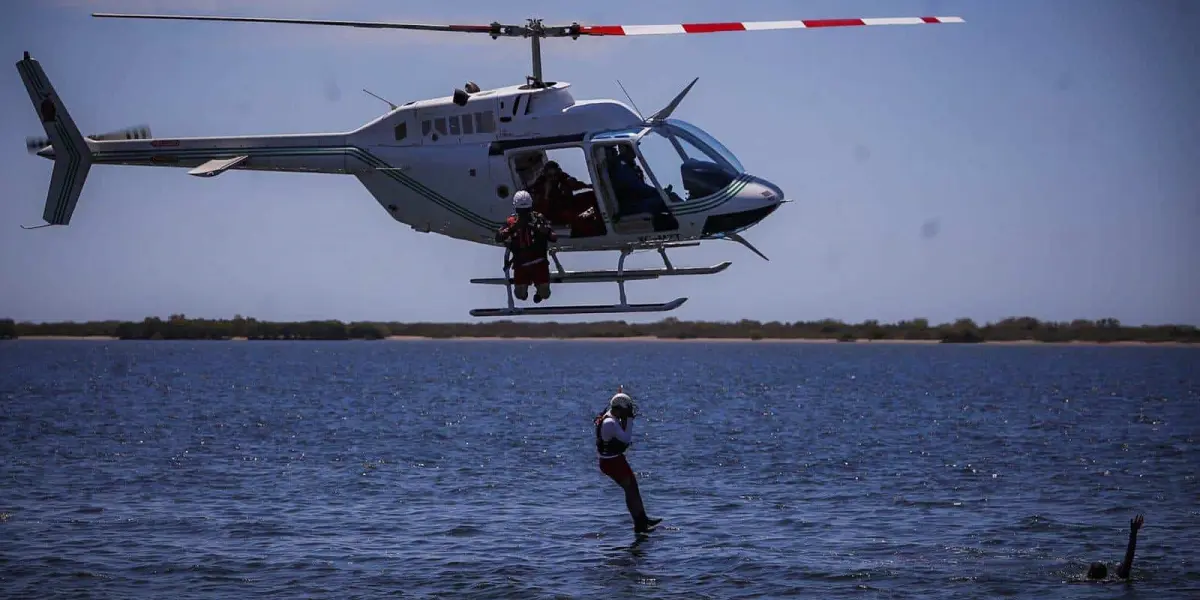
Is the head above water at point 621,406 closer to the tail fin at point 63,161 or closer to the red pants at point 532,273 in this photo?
the red pants at point 532,273

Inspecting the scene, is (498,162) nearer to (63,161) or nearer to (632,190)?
A: (632,190)

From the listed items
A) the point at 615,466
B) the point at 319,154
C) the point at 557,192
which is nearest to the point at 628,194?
the point at 557,192

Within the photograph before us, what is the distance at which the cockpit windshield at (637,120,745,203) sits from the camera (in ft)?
69.8

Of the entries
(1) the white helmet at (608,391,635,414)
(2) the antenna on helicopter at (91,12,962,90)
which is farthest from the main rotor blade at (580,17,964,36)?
(1) the white helmet at (608,391,635,414)

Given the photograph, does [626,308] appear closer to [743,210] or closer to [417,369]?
[743,210]

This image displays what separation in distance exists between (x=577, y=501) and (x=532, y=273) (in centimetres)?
1945

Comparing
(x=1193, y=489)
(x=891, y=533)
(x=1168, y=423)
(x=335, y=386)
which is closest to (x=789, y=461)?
(x=1193, y=489)

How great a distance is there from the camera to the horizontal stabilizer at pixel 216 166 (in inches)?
941

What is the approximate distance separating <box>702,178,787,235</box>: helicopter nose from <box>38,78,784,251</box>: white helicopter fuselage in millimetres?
15

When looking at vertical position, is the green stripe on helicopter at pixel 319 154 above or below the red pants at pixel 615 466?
above

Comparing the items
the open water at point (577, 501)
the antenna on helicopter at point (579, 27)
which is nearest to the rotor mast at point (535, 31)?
the antenna on helicopter at point (579, 27)

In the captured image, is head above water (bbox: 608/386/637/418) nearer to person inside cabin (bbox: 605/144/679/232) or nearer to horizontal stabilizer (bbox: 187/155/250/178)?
person inside cabin (bbox: 605/144/679/232)

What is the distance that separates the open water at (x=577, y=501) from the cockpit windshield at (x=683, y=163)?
8847 millimetres

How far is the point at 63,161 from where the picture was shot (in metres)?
26.6
